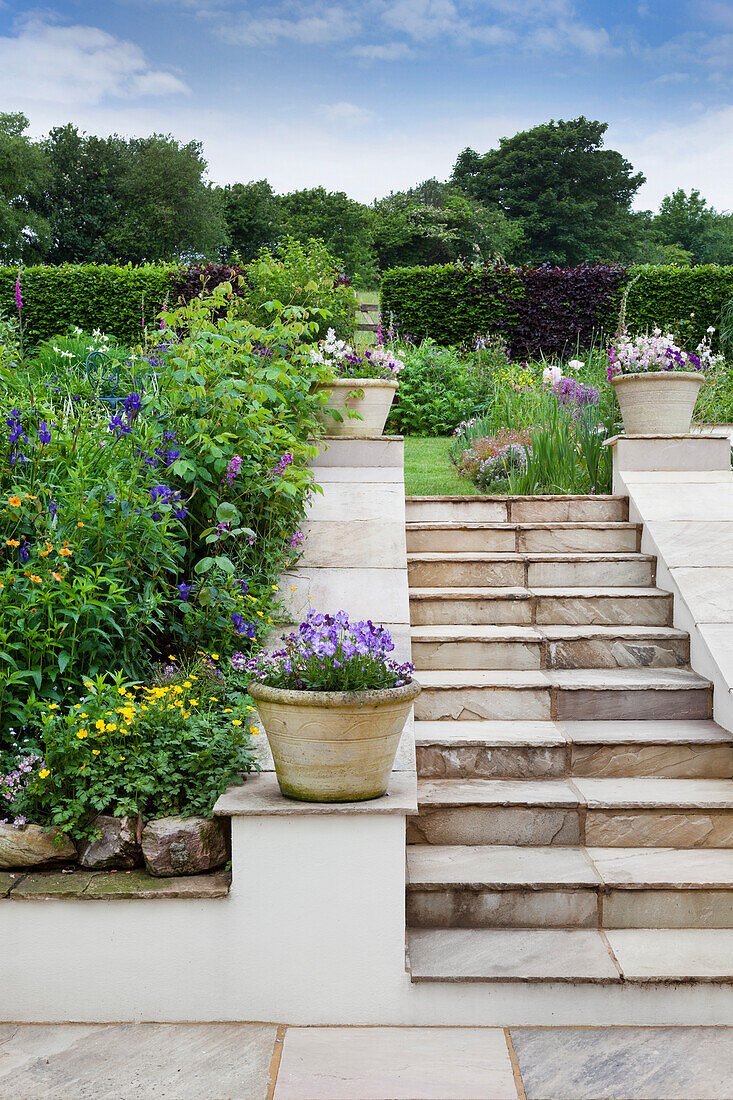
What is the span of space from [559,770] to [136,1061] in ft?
5.52

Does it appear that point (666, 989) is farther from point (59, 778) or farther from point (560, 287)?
point (560, 287)

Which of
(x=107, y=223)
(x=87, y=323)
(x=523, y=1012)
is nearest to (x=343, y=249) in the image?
(x=107, y=223)

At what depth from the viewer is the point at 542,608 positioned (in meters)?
3.87

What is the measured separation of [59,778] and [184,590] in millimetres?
868

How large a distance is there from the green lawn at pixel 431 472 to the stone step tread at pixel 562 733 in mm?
2747

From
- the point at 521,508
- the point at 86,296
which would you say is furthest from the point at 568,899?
the point at 86,296

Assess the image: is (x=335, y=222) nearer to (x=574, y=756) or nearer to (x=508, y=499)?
(x=508, y=499)

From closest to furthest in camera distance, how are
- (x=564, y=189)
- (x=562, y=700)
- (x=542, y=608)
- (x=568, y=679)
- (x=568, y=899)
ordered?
(x=568, y=899), (x=562, y=700), (x=568, y=679), (x=542, y=608), (x=564, y=189)

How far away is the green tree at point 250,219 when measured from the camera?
31625 millimetres

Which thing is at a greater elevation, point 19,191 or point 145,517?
point 19,191

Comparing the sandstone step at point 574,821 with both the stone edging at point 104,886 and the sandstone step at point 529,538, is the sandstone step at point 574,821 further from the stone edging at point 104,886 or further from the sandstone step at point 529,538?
the sandstone step at point 529,538

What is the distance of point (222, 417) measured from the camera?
3529 mm

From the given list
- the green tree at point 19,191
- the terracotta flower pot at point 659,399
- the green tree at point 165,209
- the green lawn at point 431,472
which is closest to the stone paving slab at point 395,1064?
the terracotta flower pot at point 659,399

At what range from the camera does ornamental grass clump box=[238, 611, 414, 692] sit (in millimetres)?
2170
